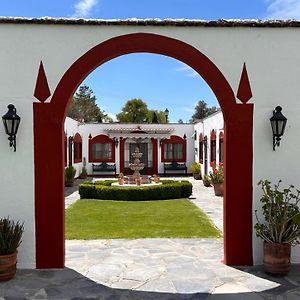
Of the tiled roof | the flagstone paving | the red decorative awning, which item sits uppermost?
the tiled roof

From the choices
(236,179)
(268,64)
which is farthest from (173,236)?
(268,64)

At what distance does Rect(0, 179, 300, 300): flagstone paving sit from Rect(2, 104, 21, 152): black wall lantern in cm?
236

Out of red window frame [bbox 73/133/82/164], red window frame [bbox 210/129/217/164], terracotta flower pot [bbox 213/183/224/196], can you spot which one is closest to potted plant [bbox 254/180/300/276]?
terracotta flower pot [bbox 213/183/224/196]

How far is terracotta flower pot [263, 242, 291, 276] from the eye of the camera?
6012 mm

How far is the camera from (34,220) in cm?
644

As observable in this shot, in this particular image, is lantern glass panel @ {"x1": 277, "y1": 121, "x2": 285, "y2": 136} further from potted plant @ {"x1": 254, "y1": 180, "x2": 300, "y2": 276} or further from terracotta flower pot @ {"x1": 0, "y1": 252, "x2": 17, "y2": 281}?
terracotta flower pot @ {"x1": 0, "y1": 252, "x2": 17, "y2": 281}

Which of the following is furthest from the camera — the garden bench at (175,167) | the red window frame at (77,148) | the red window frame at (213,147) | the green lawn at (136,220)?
the garden bench at (175,167)

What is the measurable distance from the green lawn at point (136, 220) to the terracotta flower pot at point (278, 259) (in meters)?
2.83

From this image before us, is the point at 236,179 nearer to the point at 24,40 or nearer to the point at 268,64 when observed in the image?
the point at 268,64

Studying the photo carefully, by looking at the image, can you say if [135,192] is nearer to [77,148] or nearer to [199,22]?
[199,22]

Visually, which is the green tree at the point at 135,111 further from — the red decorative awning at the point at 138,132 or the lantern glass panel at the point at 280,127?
the lantern glass panel at the point at 280,127

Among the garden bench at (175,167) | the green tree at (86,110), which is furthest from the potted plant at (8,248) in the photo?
the green tree at (86,110)

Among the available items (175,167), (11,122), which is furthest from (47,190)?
(175,167)

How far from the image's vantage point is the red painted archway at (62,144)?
6453 mm
